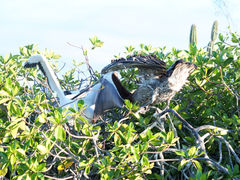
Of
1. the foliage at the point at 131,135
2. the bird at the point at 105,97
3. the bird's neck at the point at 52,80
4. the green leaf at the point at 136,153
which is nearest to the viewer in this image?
the green leaf at the point at 136,153

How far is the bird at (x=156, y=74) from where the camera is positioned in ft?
8.20

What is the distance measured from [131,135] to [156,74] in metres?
0.54

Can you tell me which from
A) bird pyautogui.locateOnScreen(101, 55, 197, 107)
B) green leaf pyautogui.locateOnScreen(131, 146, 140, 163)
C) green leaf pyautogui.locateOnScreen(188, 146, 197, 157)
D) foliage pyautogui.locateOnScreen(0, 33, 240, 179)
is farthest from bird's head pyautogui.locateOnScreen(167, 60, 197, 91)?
green leaf pyautogui.locateOnScreen(131, 146, 140, 163)

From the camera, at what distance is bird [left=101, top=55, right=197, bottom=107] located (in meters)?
2.50

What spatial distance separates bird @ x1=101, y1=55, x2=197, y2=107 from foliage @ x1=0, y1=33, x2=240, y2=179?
144mm

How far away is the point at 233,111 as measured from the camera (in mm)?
3111

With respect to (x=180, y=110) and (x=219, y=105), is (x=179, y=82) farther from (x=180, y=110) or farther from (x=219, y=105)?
(x=219, y=105)

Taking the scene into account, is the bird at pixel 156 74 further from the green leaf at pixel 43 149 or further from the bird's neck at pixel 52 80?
the green leaf at pixel 43 149

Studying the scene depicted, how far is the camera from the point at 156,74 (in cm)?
255

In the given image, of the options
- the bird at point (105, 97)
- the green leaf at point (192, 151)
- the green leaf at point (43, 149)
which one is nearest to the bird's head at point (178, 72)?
the bird at point (105, 97)

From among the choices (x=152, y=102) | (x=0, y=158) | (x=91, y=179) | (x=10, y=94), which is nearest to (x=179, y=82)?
(x=152, y=102)

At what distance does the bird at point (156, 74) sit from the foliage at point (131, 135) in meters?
0.14

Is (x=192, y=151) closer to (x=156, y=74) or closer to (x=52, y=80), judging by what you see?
(x=156, y=74)

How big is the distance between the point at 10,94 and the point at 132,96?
3.26 ft
